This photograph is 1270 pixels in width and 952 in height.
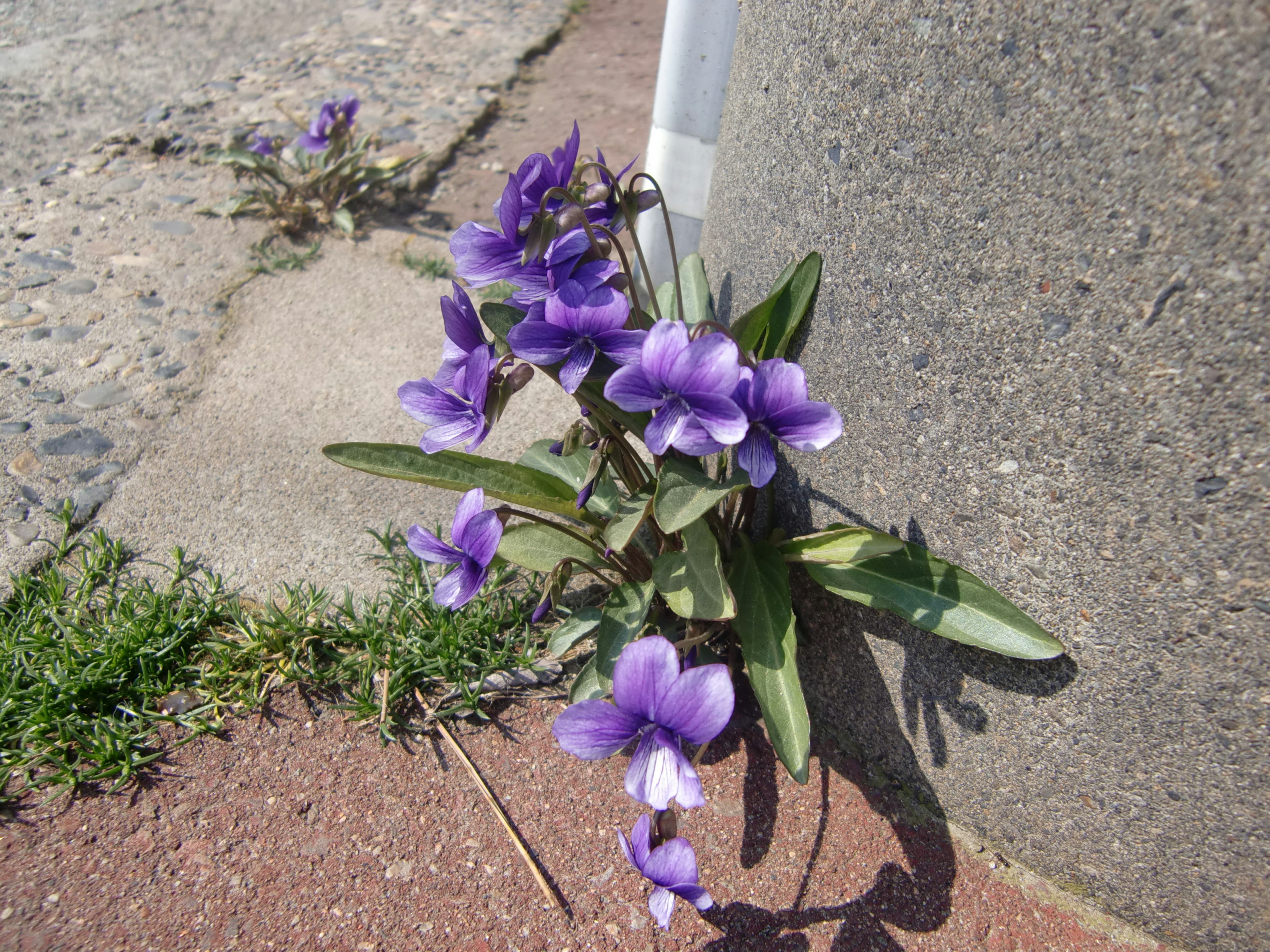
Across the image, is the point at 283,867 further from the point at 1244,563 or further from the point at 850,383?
the point at 1244,563

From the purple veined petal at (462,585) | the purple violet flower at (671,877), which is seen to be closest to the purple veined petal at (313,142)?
the purple veined petal at (462,585)

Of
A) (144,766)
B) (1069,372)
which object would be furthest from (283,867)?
(1069,372)

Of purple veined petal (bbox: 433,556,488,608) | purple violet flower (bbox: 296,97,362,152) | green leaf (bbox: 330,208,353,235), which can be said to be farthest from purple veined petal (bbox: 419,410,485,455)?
purple violet flower (bbox: 296,97,362,152)

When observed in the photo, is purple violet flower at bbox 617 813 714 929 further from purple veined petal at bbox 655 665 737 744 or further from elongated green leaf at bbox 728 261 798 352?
elongated green leaf at bbox 728 261 798 352

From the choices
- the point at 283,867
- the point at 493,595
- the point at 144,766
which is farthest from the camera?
the point at 493,595

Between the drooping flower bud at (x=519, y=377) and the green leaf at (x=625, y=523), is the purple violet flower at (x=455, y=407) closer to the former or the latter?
the drooping flower bud at (x=519, y=377)

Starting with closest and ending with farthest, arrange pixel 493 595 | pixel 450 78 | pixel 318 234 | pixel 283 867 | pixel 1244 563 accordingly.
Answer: pixel 1244 563 → pixel 283 867 → pixel 493 595 → pixel 318 234 → pixel 450 78

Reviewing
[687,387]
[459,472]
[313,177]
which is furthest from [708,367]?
[313,177]
